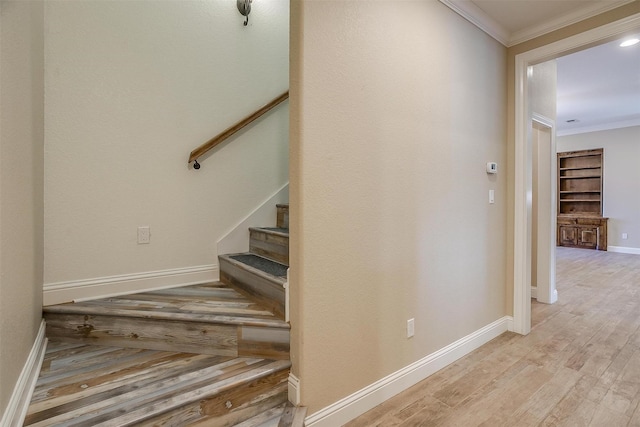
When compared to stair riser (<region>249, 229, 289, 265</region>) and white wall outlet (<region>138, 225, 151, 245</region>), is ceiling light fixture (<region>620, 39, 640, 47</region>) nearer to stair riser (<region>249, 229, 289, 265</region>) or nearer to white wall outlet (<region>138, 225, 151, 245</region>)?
stair riser (<region>249, 229, 289, 265</region>)

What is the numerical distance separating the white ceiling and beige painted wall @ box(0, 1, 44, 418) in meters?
2.46

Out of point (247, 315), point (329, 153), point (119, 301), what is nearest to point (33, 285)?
point (119, 301)

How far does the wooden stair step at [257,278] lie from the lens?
1732 millimetres

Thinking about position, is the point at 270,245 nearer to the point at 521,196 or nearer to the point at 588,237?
the point at 521,196

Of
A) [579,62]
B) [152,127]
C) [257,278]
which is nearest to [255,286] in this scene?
[257,278]

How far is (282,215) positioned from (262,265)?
70cm

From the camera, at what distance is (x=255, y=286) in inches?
77.2

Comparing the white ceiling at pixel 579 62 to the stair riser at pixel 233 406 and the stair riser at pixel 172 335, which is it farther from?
the stair riser at pixel 233 406

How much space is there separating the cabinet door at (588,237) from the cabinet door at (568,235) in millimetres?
84

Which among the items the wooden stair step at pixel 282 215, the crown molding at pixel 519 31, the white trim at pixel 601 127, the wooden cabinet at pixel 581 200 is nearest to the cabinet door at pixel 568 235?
the wooden cabinet at pixel 581 200

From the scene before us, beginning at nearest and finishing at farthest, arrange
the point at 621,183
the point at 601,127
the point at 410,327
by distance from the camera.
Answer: the point at 410,327 → the point at 621,183 → the point at 601,127

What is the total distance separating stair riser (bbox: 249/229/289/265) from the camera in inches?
86.4

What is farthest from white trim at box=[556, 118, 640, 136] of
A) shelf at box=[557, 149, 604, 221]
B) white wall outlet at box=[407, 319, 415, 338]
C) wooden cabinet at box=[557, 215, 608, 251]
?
white wall outlet at box=[407, 319, 415, 338]

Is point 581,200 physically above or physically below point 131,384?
above
